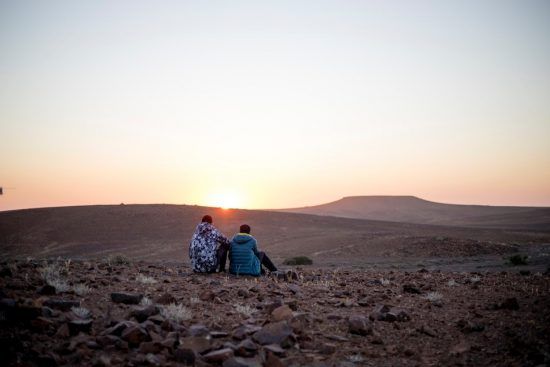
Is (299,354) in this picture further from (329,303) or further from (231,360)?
(329,303)

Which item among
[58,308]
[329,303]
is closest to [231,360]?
[58,308]

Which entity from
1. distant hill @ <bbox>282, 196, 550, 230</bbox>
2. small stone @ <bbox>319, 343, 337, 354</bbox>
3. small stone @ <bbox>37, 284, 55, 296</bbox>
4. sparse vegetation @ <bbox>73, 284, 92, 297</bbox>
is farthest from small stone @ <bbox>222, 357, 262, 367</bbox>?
distant hill @ <bbox>282, 196, 550, 230</bbox>

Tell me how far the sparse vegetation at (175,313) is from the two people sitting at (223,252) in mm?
5516

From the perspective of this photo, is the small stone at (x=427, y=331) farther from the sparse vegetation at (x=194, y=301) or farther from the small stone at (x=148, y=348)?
the small stone at (x=148, y=348)

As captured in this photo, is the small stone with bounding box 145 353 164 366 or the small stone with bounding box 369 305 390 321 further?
the small stone with bounding box 369 305 390 321

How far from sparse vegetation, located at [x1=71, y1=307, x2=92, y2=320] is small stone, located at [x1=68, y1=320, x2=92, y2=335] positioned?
1.63 ft

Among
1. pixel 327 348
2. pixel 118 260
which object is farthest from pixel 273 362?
pixel 118 260

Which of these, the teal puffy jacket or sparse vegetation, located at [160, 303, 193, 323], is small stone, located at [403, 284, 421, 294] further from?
sparse vegetation, located at [160, 303, 193, 323]

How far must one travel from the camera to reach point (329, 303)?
859cm

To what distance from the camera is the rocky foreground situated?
5230mm

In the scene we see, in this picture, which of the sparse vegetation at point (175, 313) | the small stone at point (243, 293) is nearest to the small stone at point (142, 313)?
the sparse vegetation at point (175, 313)

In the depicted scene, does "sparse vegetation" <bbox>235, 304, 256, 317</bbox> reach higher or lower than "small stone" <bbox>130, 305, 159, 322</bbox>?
lower

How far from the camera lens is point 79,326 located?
5605mm

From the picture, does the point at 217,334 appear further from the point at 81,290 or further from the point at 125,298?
the point at 81,290
